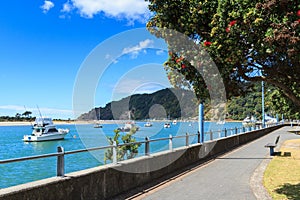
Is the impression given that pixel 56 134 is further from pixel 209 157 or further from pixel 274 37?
pixel 274 37

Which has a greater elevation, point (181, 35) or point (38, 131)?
point (181, 35)

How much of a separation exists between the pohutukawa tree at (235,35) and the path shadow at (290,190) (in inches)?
95.3

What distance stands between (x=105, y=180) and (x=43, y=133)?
72105 mm

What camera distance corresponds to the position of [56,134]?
78875 millimetres

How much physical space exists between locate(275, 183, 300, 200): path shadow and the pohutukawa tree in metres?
2.42

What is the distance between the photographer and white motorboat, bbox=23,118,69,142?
73.4 m

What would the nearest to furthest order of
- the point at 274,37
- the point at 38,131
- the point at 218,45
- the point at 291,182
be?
1. the point at 274,37
2. the point at 218,45
3. the point at 291,182
4. the point at 38,131

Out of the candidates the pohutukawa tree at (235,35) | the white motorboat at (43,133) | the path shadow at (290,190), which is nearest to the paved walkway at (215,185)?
the path shadow at (290,190)

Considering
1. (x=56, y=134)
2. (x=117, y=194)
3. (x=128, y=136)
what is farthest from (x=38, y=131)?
(x=117, y=194)

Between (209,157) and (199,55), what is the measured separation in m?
9.48

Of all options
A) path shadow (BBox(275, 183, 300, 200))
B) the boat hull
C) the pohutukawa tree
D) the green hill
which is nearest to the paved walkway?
path shadow (BBox(275, 183, 300, 200))

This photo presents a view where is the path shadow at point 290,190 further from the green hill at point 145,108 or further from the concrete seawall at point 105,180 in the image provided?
the green hill at point 145,108

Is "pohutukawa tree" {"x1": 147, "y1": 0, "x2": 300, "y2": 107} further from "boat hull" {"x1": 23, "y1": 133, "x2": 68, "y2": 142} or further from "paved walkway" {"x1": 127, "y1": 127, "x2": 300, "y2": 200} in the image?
"boat hull" {"x1": 23, "y1": 133, "x2": 68, "y2": 142}

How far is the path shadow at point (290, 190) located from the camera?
8.48 m
